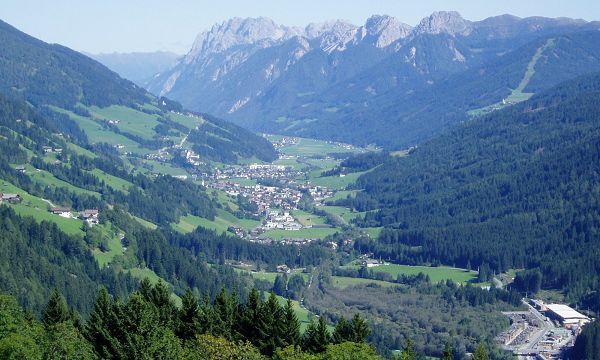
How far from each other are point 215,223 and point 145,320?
143083 millimetres

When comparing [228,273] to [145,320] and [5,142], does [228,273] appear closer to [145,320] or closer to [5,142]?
[5,142]

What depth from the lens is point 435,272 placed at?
155250 millimetres

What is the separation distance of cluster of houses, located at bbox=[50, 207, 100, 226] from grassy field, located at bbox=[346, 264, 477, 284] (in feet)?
144

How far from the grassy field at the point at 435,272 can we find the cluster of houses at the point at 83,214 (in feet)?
144

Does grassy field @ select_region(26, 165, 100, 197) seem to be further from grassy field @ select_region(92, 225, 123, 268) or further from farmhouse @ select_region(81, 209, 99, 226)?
grassy field @ select_region(92, 225, 123, 268)

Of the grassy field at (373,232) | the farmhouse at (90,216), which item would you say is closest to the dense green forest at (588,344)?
the farmhouse at (90,216)

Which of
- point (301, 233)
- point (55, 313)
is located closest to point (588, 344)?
point (55, 313)

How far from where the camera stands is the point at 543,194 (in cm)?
18712

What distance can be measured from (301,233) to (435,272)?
4269 centimetres

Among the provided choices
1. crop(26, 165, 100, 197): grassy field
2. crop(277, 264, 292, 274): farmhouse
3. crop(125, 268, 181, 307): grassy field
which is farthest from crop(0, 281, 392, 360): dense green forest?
crop(26, 165, 100, 197): grassy field

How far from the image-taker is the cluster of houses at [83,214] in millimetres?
142988

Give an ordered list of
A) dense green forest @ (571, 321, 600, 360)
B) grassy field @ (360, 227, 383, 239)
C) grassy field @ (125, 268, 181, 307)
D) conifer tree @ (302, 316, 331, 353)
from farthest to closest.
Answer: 1. grassy field @ (360, 227, 383, 239)
2. grassy field @ (125, 268, 181, 307)
3. dense green forest @ (571, 321, 600, 360)
4. conifer tree @ (302, 316, 331, 353)

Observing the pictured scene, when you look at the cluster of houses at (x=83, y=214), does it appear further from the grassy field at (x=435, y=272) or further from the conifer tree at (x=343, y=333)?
the conifer tree at (x=343, y=333)

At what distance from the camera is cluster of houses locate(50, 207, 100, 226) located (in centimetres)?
14299
